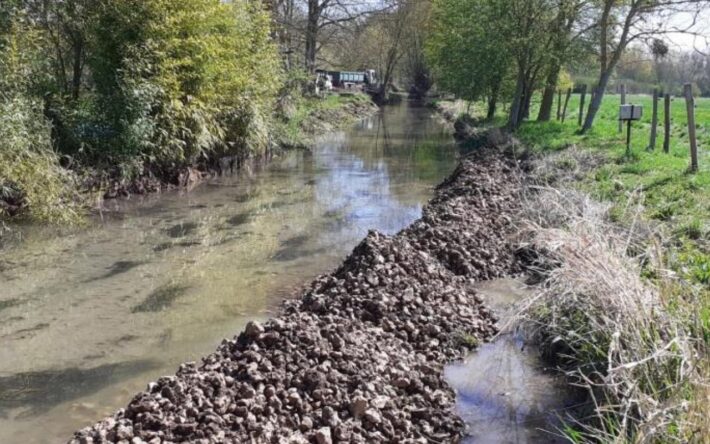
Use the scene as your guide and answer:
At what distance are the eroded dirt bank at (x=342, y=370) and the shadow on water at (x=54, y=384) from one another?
1.08 meters

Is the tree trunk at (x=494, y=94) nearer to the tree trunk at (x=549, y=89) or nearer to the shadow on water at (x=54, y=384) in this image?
the tree trunk at (x=549, y=89)

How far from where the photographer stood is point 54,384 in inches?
235

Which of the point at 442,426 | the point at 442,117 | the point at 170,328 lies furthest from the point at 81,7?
the point at 442,117

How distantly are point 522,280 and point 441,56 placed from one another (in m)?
23.9

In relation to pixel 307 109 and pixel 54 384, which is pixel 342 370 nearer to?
pixel 54 384

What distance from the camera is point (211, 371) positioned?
16.6 feet

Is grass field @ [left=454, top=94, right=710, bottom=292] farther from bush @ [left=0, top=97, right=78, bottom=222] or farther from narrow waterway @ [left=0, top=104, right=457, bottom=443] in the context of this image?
bush @ [left=0, top=97, right=78, bottom=222]

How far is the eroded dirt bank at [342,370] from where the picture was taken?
4395 mm

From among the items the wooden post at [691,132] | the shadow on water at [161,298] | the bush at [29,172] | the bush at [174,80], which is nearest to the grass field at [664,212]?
the wooden post at [691,132]

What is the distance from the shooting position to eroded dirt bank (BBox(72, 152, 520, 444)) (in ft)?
14.4

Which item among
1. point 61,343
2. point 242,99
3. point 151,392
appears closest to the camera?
point 151,392

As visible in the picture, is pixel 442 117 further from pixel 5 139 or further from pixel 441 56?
pixel 5 139

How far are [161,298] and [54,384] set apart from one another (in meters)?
2.46

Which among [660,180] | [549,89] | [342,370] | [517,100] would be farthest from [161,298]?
[549,89]
